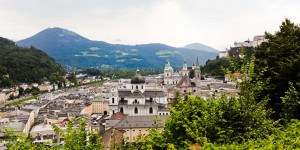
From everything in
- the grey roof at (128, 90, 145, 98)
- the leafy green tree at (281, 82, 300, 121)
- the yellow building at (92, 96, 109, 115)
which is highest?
the leafy green tree at (281, 82, 300, 121)

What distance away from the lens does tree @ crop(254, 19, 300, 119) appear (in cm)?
1208

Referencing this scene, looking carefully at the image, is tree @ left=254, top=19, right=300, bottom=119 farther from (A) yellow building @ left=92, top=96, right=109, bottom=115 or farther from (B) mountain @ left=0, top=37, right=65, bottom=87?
(B) mountain @ left=0, top=37, right=65, bottom=87

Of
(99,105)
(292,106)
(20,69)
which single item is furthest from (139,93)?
(20,69)

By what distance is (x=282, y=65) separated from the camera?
1205 centimetres

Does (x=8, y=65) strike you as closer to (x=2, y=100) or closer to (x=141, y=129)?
(x=2, y=100)

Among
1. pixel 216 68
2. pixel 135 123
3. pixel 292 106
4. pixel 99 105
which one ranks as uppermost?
pixel 216 68

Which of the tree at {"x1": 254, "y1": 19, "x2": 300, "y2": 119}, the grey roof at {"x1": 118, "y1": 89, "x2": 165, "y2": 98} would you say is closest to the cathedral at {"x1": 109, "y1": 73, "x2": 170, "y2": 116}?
the grey roof at {"x1": 118, "y1": 89, "x2": 165, "y2": 98}

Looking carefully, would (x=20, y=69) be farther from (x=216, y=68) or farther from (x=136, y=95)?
(x=136, y=95)

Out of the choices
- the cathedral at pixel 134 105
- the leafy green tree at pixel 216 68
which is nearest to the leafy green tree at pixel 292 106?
the cathedral at pixel 134 105

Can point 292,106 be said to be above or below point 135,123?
above

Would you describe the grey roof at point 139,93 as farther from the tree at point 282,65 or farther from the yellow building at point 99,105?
the tree at point 282,65

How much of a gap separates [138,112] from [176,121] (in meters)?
26.7

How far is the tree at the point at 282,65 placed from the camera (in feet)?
39.6

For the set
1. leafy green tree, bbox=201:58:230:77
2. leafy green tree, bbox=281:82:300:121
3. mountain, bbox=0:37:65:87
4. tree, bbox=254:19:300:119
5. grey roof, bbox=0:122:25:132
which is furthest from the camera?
mountain, bbox=0:37:65:87
